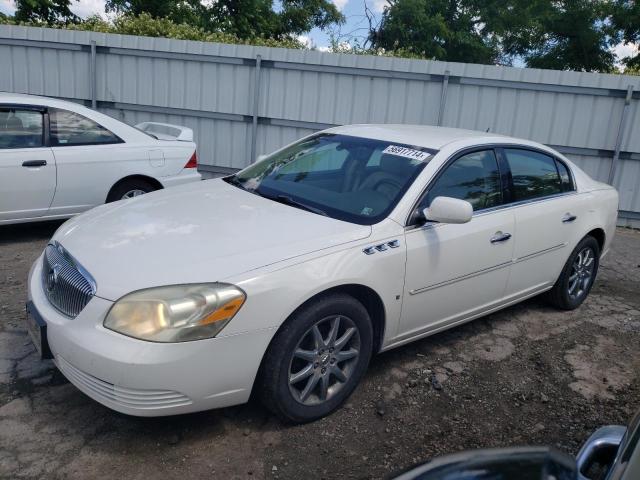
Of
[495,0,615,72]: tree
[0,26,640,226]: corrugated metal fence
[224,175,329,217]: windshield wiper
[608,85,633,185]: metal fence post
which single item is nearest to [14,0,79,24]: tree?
[0,26,640,226]: corrugated metal fence

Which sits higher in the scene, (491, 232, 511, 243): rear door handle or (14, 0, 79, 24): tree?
(14, 0, 79, 24): tree

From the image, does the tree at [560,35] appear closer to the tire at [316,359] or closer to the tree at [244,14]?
the tree at [244,14]

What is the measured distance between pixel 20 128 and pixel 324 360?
4263 mm

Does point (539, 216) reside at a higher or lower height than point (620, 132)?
lower

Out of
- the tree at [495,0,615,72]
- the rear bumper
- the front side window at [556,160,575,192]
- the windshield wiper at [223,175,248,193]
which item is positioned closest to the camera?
the windshield wiper at [223,175,248,193]

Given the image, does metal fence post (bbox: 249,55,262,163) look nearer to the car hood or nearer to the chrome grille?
the car hood

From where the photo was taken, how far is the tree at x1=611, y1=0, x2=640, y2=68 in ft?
75.5

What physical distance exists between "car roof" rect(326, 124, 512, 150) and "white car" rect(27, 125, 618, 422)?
2cm

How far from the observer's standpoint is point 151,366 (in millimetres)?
2580

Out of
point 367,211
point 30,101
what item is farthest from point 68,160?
point 367,211

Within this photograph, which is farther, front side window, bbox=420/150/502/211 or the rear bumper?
the rear bumper

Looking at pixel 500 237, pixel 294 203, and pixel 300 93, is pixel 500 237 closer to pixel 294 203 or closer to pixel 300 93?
pixel 294 203

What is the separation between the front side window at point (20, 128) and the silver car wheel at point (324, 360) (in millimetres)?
4087

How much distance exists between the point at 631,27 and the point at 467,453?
26.1 meters
